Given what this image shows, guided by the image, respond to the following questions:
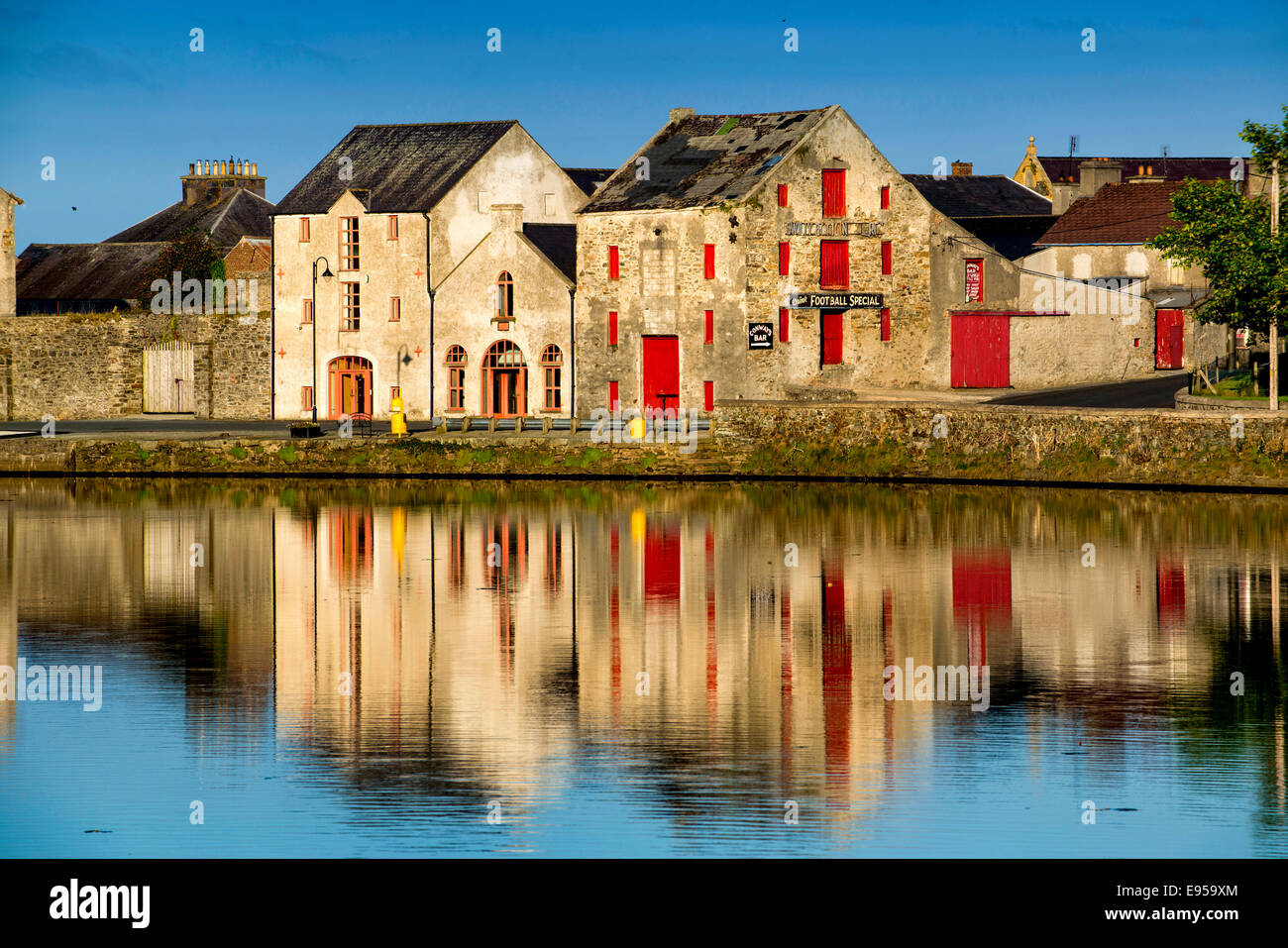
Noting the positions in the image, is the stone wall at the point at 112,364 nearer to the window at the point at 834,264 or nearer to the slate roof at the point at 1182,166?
the window at the point at 834,264

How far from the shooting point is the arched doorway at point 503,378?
2389 inches

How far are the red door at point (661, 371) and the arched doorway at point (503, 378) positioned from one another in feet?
14.6

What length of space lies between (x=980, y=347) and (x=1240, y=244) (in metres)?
13.4

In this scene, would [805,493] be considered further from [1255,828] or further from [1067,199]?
[1067,199]

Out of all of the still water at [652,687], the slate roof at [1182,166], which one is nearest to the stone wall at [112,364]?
the still water at [652,687]

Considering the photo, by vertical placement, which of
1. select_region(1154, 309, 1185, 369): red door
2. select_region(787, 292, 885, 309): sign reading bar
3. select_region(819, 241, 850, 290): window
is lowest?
select_region(1154, 309, 1185, 369): red door

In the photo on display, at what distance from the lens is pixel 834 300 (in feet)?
190

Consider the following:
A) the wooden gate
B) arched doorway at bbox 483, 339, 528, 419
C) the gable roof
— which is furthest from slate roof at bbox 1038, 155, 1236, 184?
the wooden gate

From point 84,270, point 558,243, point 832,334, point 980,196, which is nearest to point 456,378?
point 558,243

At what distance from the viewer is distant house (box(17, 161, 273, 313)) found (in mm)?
85062

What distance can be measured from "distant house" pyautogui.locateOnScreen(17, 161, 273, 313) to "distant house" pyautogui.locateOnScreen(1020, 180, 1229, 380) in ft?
119

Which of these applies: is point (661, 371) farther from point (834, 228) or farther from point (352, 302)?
point (352, 302)

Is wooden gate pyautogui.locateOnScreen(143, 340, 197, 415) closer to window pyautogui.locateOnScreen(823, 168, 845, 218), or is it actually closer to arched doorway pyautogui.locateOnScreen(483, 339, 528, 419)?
arched doorway pyautogui.locateOnScreen(483, 339, 528, 419)

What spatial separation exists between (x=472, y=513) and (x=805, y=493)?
26.9 ft
